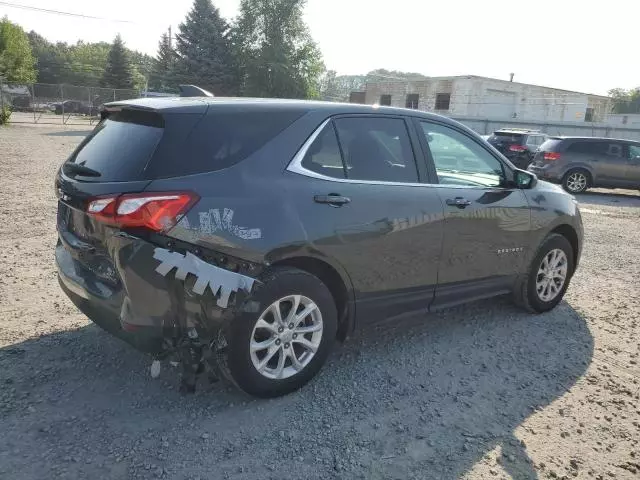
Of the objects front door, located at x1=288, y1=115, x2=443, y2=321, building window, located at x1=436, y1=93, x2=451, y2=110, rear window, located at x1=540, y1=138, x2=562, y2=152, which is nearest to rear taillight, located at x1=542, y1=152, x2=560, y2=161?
rear window, located at x1=540, y1=138, x2=562, y2=152

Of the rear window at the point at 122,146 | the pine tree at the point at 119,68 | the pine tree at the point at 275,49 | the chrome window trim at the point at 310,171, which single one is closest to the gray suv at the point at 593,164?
the chrome window trim at the point at 310,171

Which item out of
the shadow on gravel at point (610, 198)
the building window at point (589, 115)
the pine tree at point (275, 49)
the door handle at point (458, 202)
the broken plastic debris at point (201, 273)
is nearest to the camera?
the broken plastic debris at point (201, 273)

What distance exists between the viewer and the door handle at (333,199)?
321 cm

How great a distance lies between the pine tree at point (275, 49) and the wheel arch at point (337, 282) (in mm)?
47552

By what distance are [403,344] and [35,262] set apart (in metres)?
3.87

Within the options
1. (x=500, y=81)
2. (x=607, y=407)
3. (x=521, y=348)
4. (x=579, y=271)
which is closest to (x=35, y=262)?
(x=521, y=348)

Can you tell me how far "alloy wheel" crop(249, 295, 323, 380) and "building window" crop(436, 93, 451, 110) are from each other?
48187 mm

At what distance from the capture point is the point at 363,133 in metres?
3.65

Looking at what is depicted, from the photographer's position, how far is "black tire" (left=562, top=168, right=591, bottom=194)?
49.1 feet

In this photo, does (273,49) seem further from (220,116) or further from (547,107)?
(220,116)

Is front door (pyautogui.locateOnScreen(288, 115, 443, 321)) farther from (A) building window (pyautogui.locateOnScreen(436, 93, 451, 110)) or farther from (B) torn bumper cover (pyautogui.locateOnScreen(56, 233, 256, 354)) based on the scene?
(A) building window (pyautogui.locateOnScreen(436, 93, 451, 110))

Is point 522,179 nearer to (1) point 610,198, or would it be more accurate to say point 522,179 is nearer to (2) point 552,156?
(2) point 552,156

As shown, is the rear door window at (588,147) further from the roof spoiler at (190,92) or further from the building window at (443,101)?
the building window at (443,101)

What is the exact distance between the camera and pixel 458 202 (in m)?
3.95
